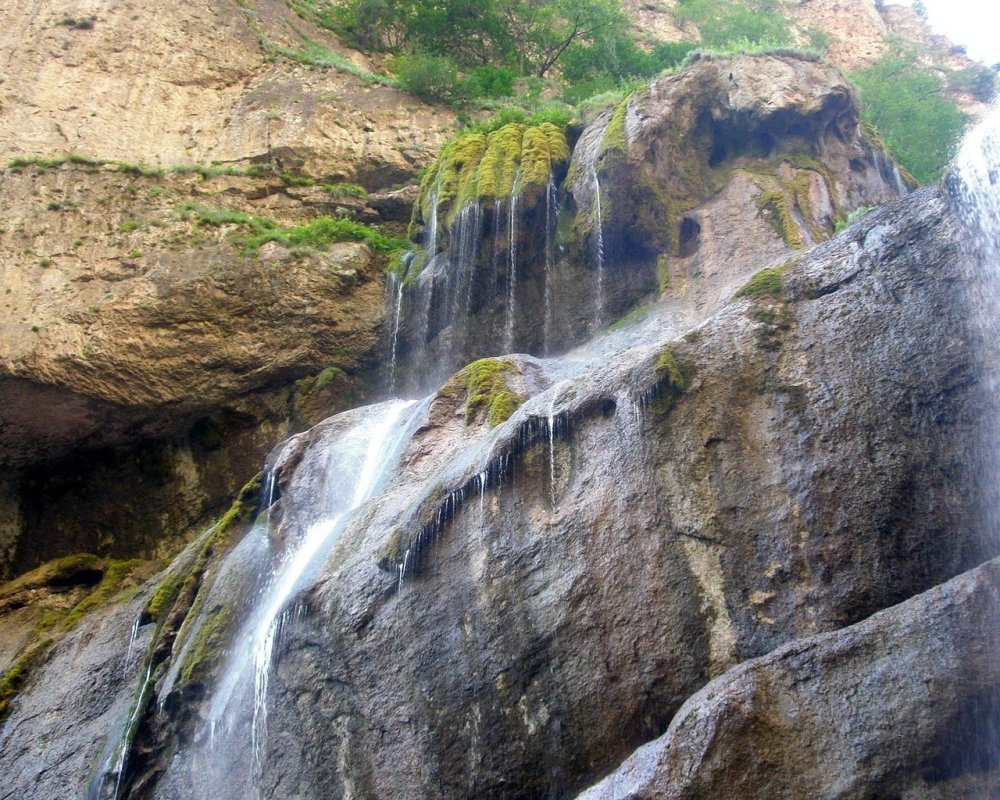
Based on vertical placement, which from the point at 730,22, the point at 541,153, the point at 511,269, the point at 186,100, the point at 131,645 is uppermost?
the point at 730,22

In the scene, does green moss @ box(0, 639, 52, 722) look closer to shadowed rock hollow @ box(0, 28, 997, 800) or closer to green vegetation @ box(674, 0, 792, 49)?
shadowed rock hollow @ box(0, 28, 997, 800)

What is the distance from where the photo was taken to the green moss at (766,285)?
31.5 feet

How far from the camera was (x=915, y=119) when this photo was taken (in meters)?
26.7

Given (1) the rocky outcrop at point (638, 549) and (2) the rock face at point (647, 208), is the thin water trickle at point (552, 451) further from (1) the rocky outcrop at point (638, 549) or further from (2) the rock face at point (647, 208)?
(2) the rock face at point (647, 208)

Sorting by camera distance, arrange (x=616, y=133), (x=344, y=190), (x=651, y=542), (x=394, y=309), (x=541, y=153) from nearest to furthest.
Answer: (x=651, y=542) < (x=616, y=133) < (x=541, y=153) < (x=394, y=309) < (x=344, y=190)

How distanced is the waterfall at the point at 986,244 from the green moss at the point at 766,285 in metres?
1.78

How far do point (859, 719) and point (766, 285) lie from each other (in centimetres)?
488

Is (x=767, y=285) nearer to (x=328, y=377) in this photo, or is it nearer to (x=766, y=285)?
(x=766, y=285)

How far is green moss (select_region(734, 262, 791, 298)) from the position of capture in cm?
959

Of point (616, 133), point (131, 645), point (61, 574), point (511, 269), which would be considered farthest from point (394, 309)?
point (131, 645)

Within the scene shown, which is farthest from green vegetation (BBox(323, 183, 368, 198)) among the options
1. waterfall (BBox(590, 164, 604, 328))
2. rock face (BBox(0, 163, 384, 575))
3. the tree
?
the tree

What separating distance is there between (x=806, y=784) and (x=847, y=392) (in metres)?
3.68

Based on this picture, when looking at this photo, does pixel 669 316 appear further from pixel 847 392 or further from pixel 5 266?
pixel 5 266

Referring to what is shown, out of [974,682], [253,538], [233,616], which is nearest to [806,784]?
[974,682]
